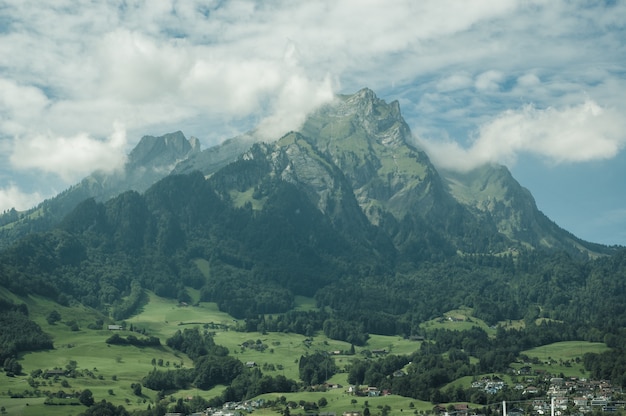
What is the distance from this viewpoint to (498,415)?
197500 millimetres

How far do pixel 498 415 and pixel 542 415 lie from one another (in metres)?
9.77

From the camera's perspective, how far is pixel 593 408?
7717 inches

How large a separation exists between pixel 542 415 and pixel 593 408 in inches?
475

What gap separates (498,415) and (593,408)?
21.4 metres

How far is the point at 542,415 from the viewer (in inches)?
7667
